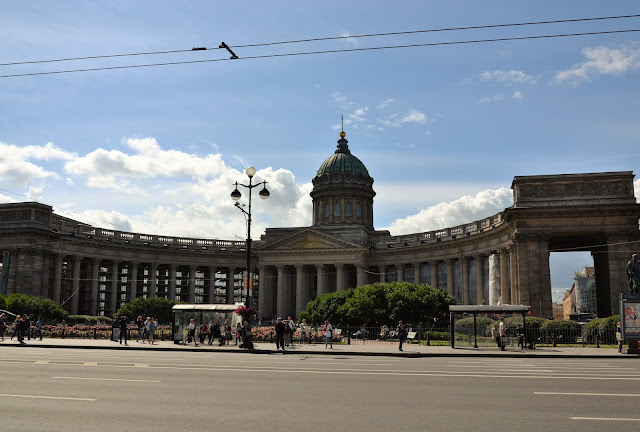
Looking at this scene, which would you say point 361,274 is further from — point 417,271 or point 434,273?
point 434,273

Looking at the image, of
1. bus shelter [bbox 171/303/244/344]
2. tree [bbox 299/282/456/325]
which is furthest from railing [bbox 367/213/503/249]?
bus shelter [bbox 171/303/244/344]

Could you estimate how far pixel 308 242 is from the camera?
95.4 m

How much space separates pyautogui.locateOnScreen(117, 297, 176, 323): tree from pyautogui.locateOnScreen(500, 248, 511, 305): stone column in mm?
40555

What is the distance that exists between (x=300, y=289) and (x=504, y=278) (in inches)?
1407

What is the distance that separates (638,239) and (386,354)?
36288 millimetres

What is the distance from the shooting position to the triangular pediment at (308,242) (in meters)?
93.9

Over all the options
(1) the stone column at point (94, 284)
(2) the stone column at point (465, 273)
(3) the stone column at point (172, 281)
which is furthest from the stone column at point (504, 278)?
(1) the stone column at point (94, 284)

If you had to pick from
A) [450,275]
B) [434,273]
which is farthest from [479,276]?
[434,273]

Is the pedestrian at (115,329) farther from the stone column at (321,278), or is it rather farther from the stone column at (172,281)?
the stone column at (321,278)

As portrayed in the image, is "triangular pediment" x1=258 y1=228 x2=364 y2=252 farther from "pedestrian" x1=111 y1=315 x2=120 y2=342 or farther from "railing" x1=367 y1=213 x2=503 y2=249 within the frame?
"pedestrian" x1=111 y1=315 x2=120 y2=342

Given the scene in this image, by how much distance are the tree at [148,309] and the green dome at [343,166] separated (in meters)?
45.5

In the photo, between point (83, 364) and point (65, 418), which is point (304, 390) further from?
point (83, 364)

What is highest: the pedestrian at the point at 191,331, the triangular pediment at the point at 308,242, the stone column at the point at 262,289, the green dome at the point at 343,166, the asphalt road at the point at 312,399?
the green dome at the point at 343,166

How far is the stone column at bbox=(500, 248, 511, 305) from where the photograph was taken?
67.6 m
